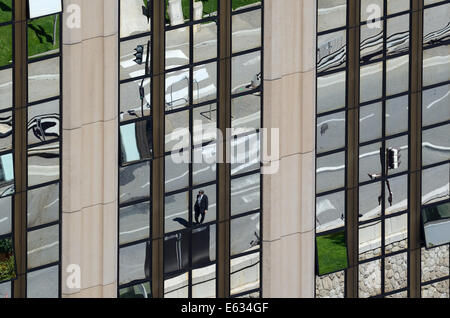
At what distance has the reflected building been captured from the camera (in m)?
59.1

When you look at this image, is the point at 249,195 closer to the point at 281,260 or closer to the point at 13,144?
the point at 281,260

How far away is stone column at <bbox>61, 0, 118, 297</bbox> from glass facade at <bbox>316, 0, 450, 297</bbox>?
4715 mm

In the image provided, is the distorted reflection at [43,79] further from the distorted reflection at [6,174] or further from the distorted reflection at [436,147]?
the distorted reflection at [436,147]

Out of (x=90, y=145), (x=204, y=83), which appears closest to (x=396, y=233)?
(x=204, y=83)

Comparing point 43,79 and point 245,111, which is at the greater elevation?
point 43,79

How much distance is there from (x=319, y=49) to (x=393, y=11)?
1.83 meters

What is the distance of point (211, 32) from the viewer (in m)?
59.9

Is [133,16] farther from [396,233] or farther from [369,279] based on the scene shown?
[369,279]

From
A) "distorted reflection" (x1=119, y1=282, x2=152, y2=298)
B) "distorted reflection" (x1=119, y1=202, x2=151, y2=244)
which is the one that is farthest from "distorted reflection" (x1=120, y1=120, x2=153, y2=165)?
"distorted reflection" (x1=119, y1=282, x2=152, y2=298)

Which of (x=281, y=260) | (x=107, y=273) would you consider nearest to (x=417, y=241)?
(x=281, y=260)

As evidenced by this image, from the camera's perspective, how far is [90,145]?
195 ft

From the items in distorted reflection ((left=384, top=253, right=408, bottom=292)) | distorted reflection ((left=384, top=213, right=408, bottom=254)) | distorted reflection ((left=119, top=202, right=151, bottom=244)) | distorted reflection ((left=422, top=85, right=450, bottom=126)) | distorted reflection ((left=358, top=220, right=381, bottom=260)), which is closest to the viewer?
distorted reflection ((left=119, top=202, right=151, bottom=244))

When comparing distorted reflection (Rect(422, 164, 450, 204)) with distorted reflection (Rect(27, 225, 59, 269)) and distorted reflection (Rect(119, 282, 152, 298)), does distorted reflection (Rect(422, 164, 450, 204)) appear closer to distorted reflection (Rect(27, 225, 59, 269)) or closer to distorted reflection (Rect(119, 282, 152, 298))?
distorted reflection (Rect(119, 282, 152, 298))

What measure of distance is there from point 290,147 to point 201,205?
2.29 m
